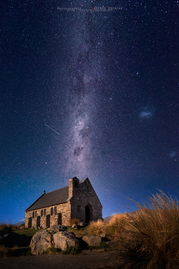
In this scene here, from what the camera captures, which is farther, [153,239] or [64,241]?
[64,241]

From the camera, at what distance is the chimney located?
101 feet

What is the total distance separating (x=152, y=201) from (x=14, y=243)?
1205 centimetres

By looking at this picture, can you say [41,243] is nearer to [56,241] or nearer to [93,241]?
[56,241]

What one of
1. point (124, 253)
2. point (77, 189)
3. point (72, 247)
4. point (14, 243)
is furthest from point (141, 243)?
point (77, 189)

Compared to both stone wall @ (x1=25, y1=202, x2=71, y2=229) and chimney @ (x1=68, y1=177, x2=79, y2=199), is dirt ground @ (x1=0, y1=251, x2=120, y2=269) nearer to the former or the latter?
stone wall @ (x1=25, y1=202, x2=71, y2=229)

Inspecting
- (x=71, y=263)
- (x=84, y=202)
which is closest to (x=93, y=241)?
(x=71, y=263)

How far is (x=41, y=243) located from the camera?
10008 millimetres

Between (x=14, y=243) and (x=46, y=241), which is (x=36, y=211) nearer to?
(x=14, y=243)

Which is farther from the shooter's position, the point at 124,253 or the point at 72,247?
the point at 72,247

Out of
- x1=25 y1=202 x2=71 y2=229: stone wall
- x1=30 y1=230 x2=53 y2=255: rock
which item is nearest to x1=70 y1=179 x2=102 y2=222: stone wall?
x1=25 y1=202 x2=71 y2=229: stone wall

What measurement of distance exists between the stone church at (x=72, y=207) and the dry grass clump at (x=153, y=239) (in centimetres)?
2700

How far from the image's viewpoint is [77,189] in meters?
31.9

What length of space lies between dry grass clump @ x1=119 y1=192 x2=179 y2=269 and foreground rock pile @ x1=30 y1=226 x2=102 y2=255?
247 inches

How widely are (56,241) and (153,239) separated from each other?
769 cm
